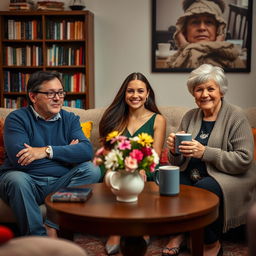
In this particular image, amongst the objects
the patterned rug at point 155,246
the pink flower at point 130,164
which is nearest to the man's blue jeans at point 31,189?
the patterned rug at point 155,246

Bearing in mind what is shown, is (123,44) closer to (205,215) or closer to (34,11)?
(34,11)

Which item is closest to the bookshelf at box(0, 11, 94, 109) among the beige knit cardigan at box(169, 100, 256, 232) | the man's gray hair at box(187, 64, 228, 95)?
the man's gray hair at box(187, 64, 228, 95)

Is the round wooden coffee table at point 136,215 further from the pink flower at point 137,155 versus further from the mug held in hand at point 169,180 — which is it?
the pink flower at point 137,155

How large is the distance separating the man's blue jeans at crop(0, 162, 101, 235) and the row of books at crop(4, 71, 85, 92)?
2.13 meters

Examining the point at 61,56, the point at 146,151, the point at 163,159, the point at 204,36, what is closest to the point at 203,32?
the point at 204,36

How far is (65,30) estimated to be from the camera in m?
4.77

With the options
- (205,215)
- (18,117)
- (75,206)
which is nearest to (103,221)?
(75,206)

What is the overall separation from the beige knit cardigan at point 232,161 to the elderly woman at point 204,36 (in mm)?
2138

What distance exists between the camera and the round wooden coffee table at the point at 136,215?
5.68 ft

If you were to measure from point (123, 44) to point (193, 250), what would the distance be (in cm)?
313

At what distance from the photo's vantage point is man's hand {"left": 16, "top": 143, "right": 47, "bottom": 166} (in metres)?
2.66

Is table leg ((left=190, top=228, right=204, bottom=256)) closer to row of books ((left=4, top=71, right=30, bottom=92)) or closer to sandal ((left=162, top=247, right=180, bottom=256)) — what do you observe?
sandal ((left=162, top=247, right=180, bottom=256))

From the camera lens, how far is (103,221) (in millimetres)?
1738

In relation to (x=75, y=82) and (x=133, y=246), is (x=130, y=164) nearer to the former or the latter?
(x=133, y=246)
